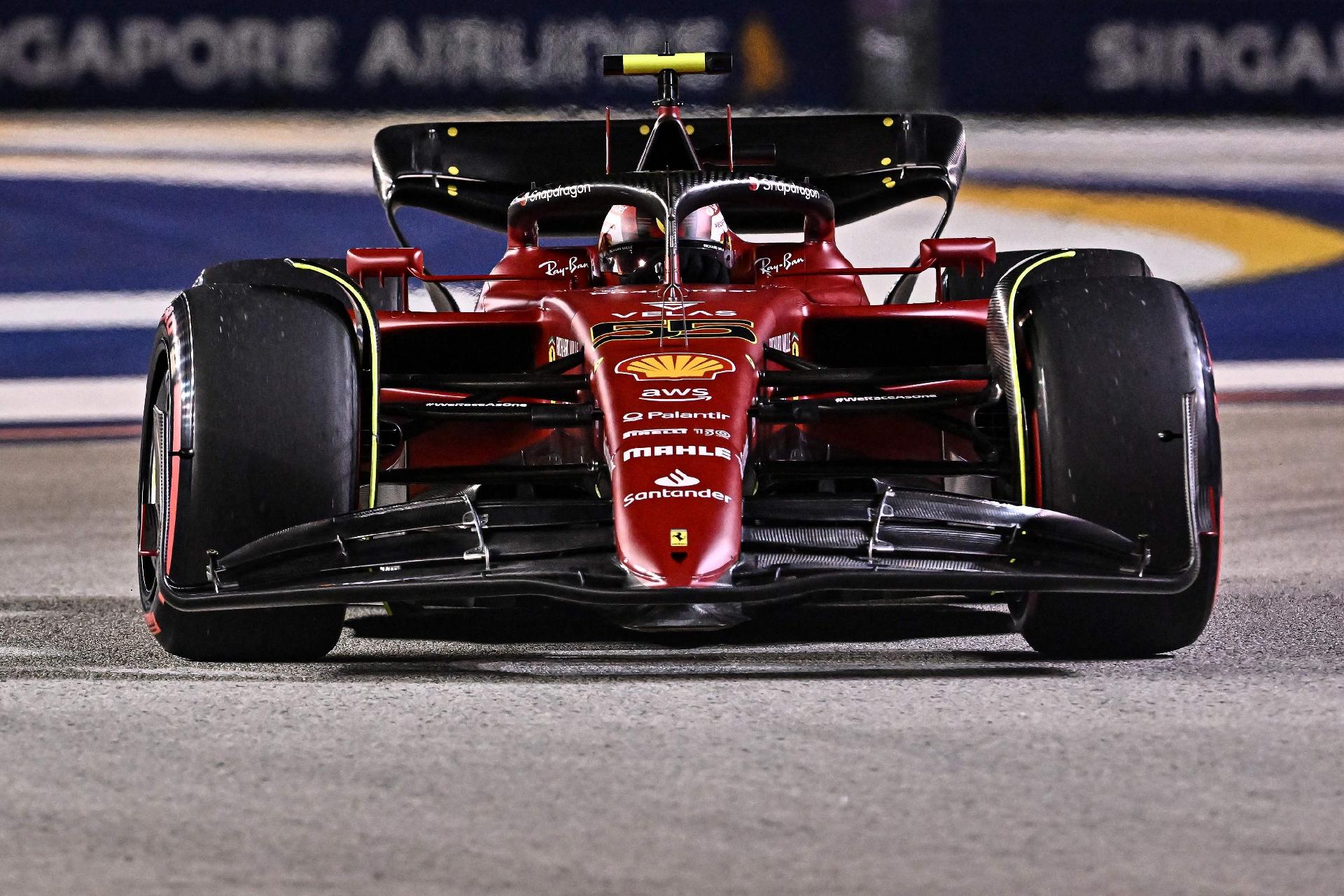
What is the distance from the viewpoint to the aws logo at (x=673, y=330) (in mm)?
5281

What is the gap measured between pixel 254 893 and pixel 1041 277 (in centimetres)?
324

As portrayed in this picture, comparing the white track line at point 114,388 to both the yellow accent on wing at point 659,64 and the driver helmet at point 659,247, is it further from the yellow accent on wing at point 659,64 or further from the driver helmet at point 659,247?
the driver helmet at point 659,247

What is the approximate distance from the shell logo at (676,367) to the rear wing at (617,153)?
9.51 feet

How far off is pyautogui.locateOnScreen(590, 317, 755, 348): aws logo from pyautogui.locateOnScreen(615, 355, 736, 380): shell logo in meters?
0.13

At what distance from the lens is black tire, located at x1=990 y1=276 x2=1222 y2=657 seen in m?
4.96

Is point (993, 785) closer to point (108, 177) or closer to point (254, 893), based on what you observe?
point (254, 893)

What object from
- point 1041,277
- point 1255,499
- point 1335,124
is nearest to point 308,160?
point 1335,124

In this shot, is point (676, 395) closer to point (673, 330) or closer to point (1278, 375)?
point (673, 330)

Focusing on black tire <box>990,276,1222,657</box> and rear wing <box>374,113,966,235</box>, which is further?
rear wing <box>374,113,966,235</box>

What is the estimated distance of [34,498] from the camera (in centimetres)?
915

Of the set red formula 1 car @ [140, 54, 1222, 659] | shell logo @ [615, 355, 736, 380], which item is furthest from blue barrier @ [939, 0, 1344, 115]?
shell logo @ [615, 355, 736, 380]

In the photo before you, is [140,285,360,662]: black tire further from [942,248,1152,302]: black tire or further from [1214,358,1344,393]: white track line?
[1214,358,1344,393]: white track line

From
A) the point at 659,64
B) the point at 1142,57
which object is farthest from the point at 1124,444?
the point at 1142,57

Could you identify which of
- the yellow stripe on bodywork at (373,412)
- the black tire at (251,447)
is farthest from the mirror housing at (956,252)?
the black tire at (251,447)
